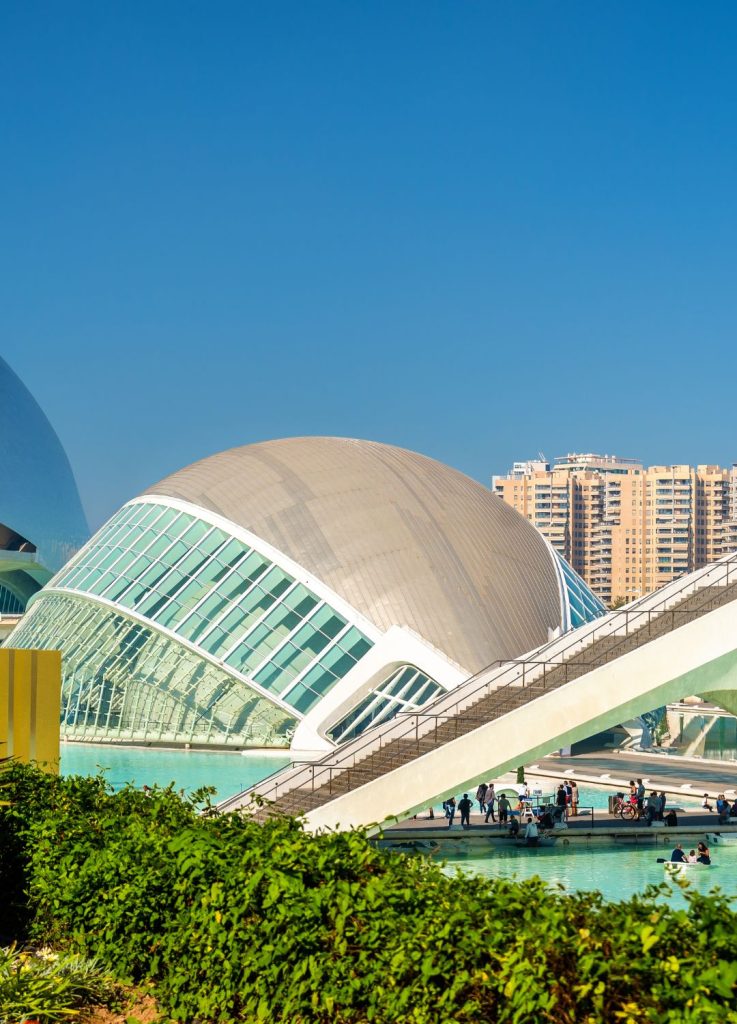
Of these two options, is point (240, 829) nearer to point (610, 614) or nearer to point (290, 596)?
point (610, 614)

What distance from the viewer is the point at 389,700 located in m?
30.0

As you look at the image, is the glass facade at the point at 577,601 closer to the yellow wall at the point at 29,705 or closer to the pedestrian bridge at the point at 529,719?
the pedestrian bridge at the point at 529,719

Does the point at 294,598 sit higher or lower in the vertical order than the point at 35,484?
lower

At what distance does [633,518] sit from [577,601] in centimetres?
11007

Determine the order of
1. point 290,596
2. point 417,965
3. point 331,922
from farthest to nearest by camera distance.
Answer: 1. point 290,596
2. point 331,922
3. point 417,965

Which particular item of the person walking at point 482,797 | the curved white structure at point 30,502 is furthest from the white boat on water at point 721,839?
the curved white structure at point 30,502

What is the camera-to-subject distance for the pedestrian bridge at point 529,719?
1962 cm

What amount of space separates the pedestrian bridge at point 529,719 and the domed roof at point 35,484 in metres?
54.7

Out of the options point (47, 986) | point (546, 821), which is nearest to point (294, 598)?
point (546, 821)

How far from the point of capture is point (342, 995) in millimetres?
7141

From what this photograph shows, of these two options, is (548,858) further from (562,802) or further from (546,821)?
(562,802)

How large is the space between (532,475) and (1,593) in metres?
87.4

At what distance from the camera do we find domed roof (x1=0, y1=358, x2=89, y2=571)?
241ft

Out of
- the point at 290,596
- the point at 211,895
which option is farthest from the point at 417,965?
the point at 290,596
